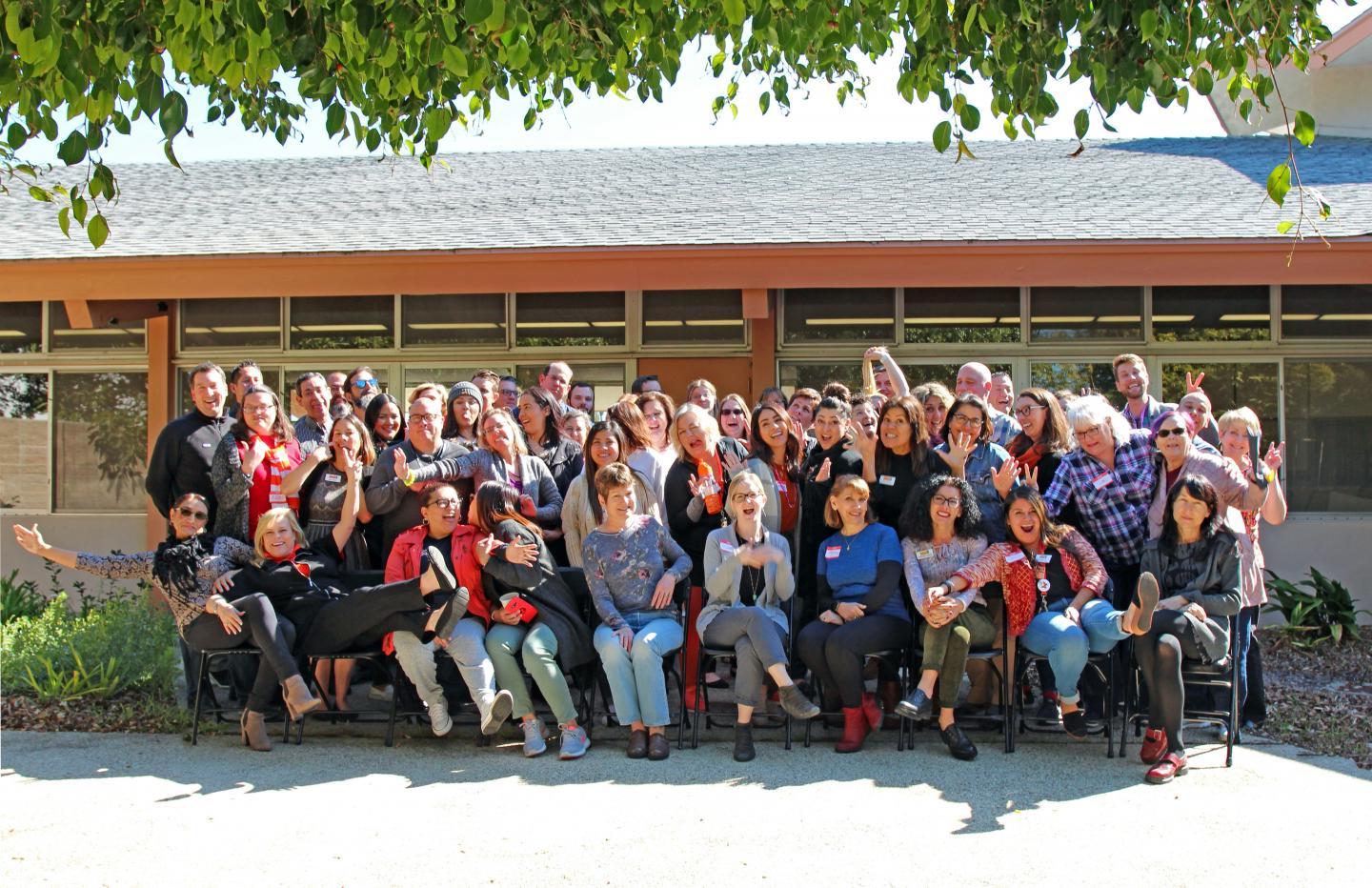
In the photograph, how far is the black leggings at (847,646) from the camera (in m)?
5.73

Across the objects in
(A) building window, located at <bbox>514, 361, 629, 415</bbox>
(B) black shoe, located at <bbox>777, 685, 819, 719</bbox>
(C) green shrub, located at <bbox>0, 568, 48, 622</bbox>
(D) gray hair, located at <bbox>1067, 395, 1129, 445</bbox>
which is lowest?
(B) black shoe, located at <bbox>777, 685, 819, 719</bbox>

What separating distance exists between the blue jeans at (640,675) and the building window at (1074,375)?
5591 millimetres

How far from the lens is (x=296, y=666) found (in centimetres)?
580

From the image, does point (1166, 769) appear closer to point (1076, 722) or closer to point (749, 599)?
point (1076, 722)

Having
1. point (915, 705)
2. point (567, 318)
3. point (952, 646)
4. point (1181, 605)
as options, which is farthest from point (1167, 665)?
point (567, 318)

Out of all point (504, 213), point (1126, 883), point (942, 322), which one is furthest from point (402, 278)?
point (1126, 883)

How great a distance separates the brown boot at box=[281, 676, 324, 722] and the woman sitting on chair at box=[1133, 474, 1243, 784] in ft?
12.6

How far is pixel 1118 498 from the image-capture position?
604 cm

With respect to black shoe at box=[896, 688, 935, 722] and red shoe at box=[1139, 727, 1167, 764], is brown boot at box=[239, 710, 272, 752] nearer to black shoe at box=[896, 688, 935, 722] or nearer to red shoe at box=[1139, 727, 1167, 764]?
black shoe at box=[896, 688, 935, 722]

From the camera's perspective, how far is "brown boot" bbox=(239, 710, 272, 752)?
18.7ft

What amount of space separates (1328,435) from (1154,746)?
571 cm

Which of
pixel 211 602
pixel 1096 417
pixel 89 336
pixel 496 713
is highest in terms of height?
pixel 89 336

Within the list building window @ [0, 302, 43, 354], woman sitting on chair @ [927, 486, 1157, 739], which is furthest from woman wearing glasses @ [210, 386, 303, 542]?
building window @ [0, 302, 43, 354]

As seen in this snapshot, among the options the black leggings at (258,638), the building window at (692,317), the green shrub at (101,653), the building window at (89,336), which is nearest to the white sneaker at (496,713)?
the black leggings at (258,638)
